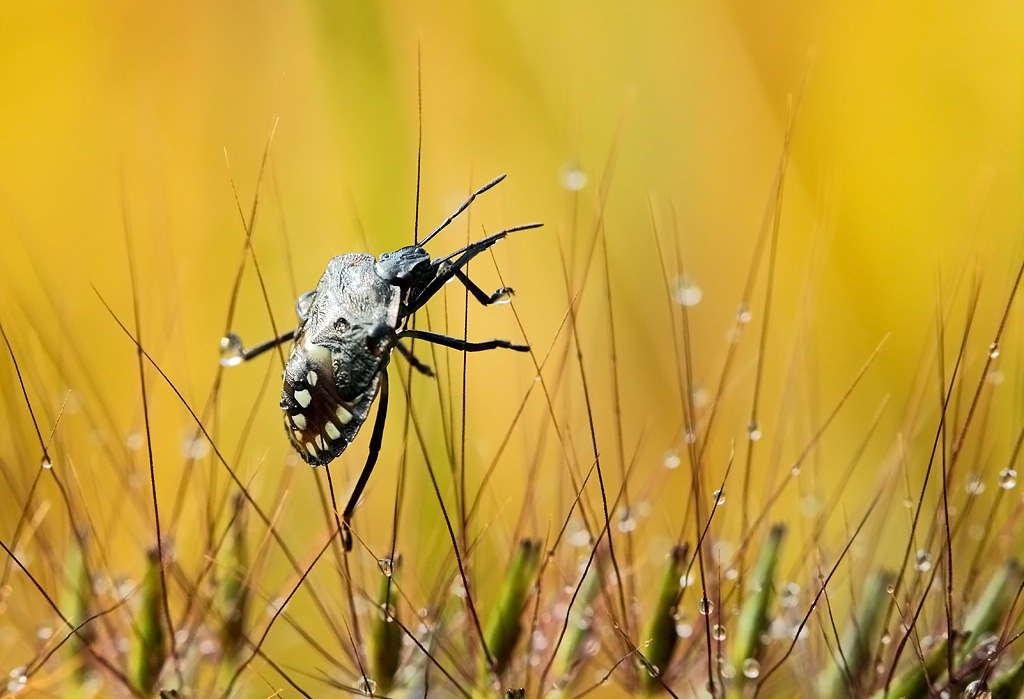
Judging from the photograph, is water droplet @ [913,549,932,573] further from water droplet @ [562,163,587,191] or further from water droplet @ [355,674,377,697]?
water droplet @ [562,163,587,191]

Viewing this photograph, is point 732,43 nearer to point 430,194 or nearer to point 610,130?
point 610,130

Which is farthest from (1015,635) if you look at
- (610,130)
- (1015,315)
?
(610,130)

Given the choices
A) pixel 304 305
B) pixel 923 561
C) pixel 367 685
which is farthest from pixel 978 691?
pixel 304 305

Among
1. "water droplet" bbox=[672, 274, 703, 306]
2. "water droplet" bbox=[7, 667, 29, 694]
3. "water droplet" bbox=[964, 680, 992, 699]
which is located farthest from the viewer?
"water droplet" bbox=[672, 274, 703, 306]

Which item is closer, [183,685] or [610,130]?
[183,685]

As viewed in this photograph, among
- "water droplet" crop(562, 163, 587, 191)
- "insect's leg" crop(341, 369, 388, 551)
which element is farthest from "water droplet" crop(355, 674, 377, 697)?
"water droplet" crop(562, 163, 587, 191)

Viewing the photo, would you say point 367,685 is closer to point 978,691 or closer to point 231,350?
point 231,350
